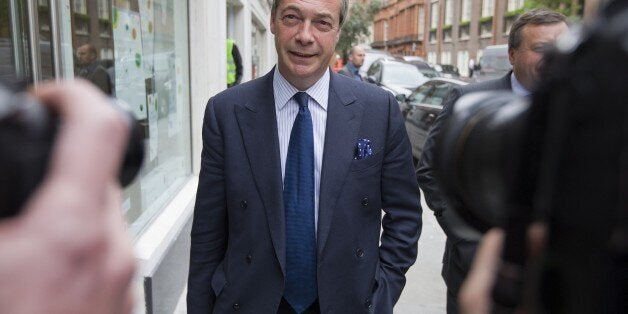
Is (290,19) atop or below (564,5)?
below

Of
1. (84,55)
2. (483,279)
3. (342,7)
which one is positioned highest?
(342,7)

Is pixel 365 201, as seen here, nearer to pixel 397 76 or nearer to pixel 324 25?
pixel 324 25

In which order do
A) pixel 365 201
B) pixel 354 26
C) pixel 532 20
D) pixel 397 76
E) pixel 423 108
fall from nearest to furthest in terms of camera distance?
1. pixel 365 201
2. pixel 532 20
3. pixel 423 108
4. pixel 397 76
5. pixel 354 26

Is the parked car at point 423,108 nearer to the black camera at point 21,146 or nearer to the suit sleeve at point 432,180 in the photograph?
the suit sleeve at point 432,180

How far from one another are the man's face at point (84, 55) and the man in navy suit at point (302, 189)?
3.65 ft

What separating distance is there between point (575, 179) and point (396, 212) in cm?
183

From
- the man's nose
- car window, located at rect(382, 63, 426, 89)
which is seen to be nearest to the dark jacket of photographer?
the man's nose

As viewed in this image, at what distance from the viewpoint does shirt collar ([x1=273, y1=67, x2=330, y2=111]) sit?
224 cm

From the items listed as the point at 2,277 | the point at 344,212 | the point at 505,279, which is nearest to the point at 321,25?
the point at 344,212

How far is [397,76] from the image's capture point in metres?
13.7

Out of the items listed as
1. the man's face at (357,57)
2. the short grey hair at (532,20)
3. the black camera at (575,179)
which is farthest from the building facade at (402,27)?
the black camera at (575,179)

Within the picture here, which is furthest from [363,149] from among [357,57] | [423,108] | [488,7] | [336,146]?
[488,7]

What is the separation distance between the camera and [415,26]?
54.5 metres

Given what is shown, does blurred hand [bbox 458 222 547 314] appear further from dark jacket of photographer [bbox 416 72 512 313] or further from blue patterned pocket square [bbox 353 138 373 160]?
dark jacket of photographer [bbox 416 72 512 313]
